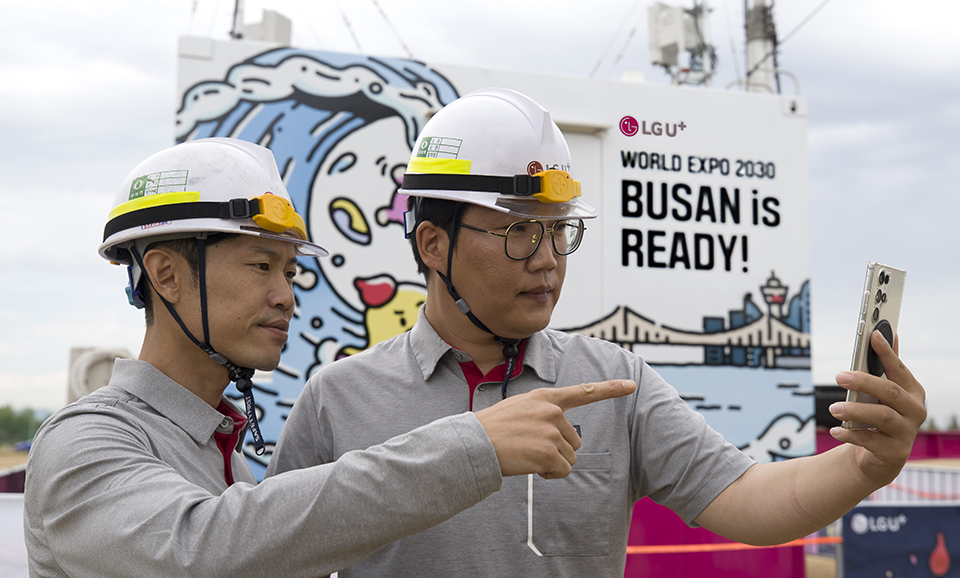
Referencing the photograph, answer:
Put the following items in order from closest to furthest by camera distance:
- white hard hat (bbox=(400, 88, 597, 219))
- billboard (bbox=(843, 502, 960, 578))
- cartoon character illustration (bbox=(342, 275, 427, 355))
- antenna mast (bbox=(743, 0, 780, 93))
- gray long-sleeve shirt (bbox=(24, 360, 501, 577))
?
gray long-sleeve shirt (bbox=(24, 360, 501, 577))
white hard hat (bbox=(400, 88, 597, 219))
cartoon character illustration (bbox=(342, 275, 427, 355))
billboard (bbox=(843, 502, 960, 578))
antenna mast (bbox=(743, 0, 780, 93))

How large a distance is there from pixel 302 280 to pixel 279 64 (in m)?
1.41

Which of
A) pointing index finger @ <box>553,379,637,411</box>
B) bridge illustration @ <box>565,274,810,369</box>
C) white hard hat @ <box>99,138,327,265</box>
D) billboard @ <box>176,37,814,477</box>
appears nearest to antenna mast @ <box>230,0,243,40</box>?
billboard @ <box>176,37,814,477</box>

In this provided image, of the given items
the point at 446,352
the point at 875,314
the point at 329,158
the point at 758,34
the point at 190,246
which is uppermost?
the point at 758,34

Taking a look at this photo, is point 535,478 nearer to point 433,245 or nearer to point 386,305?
point 433,245

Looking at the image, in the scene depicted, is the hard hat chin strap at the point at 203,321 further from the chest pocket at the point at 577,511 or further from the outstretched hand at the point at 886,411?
the outstretched hand at the point at 886,411

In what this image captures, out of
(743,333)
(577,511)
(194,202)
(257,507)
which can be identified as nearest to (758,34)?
(743,333)

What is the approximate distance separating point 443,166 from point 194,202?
0.63 meters

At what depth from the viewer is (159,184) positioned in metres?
1.87

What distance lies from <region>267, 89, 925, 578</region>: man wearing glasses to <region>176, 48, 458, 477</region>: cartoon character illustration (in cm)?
282

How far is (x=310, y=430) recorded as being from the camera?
2035 millimetres

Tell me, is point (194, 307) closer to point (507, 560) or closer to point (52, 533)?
point (52, 533)

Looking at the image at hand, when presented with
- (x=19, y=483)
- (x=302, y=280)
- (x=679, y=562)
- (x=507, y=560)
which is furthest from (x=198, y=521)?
(x=19, y=483)

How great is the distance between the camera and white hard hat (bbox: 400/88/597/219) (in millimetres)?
1958

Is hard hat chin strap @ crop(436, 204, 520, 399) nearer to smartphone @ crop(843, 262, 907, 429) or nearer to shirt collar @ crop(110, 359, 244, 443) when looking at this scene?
shirt collar @ crop(110, 359, 244, 443)
